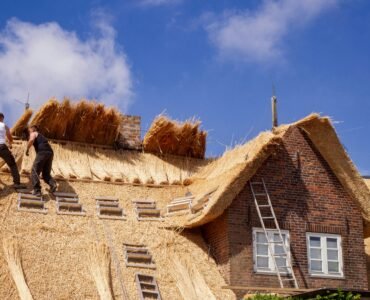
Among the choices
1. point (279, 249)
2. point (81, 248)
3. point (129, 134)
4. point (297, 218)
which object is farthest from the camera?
point (129, 134)

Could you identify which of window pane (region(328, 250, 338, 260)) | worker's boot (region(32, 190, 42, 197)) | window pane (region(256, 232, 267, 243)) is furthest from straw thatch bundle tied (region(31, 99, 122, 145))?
window pane (region(328, 250, 338, 260))

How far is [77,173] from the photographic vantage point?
19812mm

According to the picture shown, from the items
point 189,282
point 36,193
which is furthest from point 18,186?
point 189,282

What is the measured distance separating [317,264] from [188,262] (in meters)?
3.04

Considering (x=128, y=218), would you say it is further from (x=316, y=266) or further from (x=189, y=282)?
(x=316, y=266)

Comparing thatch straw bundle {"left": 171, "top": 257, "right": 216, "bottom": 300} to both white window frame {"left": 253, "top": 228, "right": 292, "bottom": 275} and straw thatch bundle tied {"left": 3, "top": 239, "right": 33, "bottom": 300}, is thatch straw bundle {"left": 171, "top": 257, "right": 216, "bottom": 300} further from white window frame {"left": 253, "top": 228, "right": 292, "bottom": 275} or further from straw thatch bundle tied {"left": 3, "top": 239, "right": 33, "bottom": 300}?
straw thatch bundle tied {"left": 3, "top": 239, "right": 33, "bottom": 300}

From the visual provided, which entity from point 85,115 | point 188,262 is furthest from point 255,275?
point 85,115

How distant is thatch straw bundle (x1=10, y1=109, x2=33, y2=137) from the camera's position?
20.4 m

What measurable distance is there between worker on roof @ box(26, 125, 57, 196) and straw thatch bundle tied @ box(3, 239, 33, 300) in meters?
2.39

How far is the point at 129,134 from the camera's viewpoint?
21922 mm

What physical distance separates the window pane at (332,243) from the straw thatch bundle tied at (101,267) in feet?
16.6

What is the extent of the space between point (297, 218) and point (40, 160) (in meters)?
5.84

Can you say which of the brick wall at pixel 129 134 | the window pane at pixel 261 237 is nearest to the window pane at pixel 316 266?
the window pane at pixel 261 237

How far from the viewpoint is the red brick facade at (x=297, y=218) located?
17.7 m
